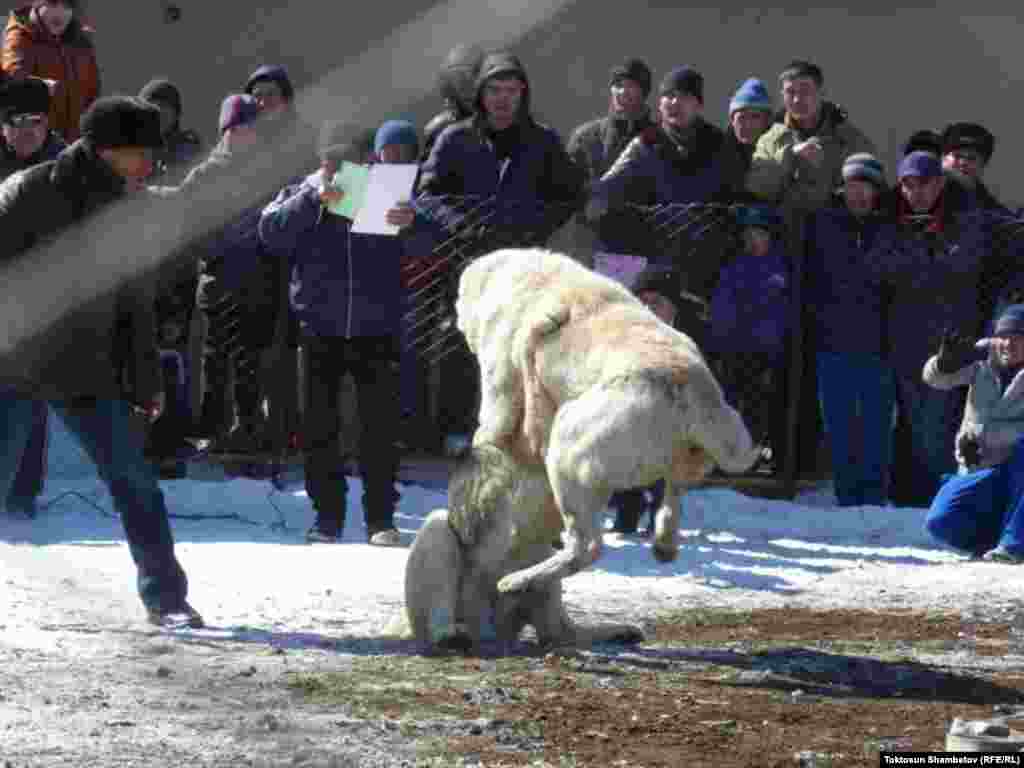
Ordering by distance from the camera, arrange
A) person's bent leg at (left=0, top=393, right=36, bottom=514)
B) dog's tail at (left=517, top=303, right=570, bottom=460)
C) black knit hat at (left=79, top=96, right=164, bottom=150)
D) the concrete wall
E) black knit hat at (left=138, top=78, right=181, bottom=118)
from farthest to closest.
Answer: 1. the concrete wall
2. black knit hat at (left=138, top=78, right=181, bottom=118)
3. person's bent leg at (left=0, top=393, right=36, bottom=514)
4. black knit hat at (left=79, top=96, right=164, bottom=150)
5. dog's tail at (left=517, top=303, right=570, bottom=460)

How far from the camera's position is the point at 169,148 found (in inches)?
497

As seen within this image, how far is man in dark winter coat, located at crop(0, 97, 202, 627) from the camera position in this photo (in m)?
8.84

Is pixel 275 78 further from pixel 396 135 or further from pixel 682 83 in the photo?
pixel 682 83

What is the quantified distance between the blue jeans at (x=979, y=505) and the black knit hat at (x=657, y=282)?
1729 mm

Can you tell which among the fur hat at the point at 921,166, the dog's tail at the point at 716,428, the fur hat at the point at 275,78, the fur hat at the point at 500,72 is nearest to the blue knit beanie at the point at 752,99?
the fur hat at the point at 921,166

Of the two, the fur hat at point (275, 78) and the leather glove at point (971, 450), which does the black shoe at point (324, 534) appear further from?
the leather glove at point (971, 450)

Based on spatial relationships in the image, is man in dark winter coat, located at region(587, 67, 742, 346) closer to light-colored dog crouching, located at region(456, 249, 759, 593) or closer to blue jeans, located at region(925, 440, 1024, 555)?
blue jeans, located at region(925, 440, 1024, 555)

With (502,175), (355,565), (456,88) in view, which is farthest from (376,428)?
(456,88)

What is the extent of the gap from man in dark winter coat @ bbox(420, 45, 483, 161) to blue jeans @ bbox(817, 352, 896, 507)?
8.00ft

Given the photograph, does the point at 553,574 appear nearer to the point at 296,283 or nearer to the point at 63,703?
the point at 63,703

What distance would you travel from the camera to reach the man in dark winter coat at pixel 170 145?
1258 centimetres

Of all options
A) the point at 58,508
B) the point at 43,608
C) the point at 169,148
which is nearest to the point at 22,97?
the point at 169,148

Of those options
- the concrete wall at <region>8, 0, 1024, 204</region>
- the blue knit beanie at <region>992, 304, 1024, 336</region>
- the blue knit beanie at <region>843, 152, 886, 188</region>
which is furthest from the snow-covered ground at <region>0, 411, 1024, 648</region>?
the concrete wall at <region>8, 0, 1024, 204</region>

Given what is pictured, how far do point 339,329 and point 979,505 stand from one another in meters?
3.39
